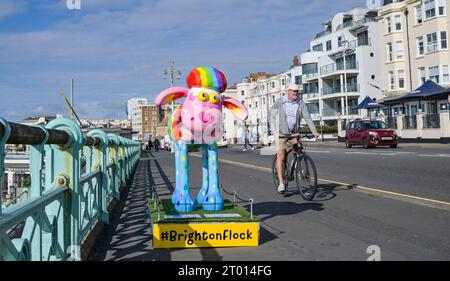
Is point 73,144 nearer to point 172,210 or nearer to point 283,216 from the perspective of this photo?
point 172,210

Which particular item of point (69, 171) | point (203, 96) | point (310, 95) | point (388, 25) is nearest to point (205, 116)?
point (203, 96)

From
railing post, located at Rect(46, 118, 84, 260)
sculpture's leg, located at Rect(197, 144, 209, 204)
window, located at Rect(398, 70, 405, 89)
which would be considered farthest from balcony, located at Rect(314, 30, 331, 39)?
railing post, located at Rect(46, 118, 84, 260)

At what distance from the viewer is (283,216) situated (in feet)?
24.7

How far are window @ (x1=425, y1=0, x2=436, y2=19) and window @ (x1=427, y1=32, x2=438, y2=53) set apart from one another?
186 cm

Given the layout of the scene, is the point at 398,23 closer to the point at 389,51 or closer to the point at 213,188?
the point at 389,51

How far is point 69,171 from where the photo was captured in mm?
4531

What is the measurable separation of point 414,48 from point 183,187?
5064 centimetres

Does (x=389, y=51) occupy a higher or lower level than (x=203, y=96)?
higher

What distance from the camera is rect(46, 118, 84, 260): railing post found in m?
4.43

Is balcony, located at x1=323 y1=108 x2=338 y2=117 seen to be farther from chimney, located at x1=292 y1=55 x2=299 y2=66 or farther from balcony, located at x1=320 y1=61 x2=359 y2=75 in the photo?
chimney, located at x1=292 y1=55 x2=299 y2=66

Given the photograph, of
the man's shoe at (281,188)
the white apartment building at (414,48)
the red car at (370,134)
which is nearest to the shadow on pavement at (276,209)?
the man's shoe at (281,188)

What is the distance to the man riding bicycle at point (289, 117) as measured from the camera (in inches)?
366

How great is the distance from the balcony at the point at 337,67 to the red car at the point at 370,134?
134 ft

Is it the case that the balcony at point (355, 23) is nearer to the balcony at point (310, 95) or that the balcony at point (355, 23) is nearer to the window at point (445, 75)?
the balcony at point (310, 95)
